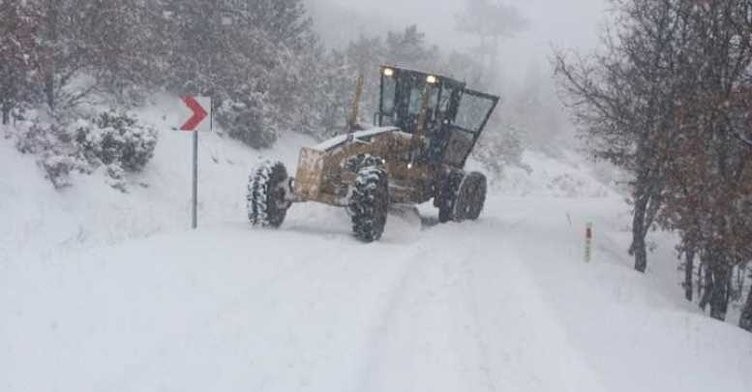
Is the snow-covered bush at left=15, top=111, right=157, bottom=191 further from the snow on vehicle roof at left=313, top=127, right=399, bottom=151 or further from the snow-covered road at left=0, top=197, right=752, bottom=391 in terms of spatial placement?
the snow on vehicle roof at left=313, top=127, right=399, bottom=151

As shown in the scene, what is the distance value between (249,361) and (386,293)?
271cm

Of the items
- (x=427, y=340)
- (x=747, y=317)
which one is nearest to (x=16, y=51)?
(x=427, y=340)

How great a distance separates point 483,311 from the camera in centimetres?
828

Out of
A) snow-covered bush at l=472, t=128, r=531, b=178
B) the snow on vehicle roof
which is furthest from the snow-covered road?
snow-covered bush at l=472, t=128, r=531, b=178

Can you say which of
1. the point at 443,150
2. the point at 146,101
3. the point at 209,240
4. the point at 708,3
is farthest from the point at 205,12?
the point at 708,3

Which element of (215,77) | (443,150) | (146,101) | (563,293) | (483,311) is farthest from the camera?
(215,77)

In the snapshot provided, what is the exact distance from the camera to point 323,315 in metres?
7.24

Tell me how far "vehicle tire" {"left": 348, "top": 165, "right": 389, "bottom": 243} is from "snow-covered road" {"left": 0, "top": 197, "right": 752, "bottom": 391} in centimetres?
38

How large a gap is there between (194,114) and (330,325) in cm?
535

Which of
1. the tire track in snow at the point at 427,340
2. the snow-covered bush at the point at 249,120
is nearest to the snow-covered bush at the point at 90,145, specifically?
the snow-covered bush at the point at 249,120

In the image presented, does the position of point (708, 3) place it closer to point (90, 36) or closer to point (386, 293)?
point (386, 293)

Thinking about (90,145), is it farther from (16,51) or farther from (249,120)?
(249,120)

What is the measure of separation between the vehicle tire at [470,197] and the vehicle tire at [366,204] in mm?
4522

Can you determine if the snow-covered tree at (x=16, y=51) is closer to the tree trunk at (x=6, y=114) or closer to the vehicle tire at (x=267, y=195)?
the tree trunk at (x=6, y=114)
